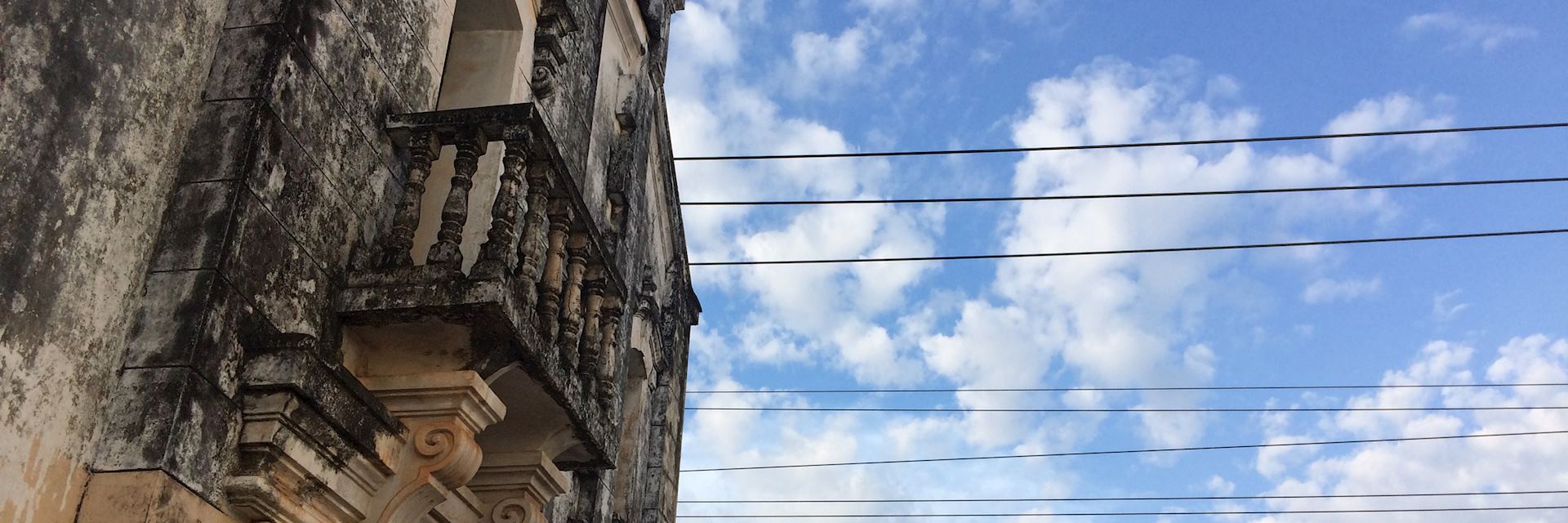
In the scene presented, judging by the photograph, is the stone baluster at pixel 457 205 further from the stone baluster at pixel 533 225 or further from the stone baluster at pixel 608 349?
the stone baluster at pixel 608 349

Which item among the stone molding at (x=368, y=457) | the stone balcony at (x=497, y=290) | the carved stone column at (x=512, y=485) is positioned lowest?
the stone molding at (x=368, y=457)

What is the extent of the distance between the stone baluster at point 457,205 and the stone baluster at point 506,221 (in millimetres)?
117

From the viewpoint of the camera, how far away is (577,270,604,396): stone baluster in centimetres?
711

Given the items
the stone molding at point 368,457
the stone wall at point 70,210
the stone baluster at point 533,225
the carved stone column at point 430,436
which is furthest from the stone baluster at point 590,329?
the stone wall at point 70,210

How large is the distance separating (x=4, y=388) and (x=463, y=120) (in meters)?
2.25

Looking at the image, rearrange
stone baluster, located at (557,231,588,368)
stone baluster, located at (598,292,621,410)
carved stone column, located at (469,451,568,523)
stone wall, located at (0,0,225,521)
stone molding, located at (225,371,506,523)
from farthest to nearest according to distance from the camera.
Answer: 1. stone baluster, located at (598,292,621,410)
2. carved stone column, located at (469,451,568,523)
3. stone baluster, located at (557,231,588,368)
4. stone molding, located at (225,371,506,523)
5. stone wall, located at (0,0,225,521)

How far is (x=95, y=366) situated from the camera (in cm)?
469

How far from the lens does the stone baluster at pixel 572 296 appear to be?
6805mm

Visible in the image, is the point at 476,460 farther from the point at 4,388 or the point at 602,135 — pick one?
the point at 602,135

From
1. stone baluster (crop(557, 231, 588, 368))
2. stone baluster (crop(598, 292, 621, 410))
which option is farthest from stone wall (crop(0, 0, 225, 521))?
stone baluster (crop(598, 292, 621, 410))

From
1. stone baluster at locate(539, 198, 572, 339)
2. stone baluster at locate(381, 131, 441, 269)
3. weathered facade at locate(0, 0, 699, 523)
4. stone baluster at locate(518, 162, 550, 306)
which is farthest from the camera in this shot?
stone baluster at locate(539, 198, 572, 339)

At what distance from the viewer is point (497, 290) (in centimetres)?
555

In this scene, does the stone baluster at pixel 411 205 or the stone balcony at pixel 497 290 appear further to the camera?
the stone baluster at pixel 411 205

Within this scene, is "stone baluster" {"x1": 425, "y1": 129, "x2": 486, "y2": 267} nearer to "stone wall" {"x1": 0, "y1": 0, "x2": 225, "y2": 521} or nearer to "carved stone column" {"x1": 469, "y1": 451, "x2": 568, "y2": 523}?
"stone wall" {"x1": 0, "y1": 0, "x2": 225, "y2": 521}
